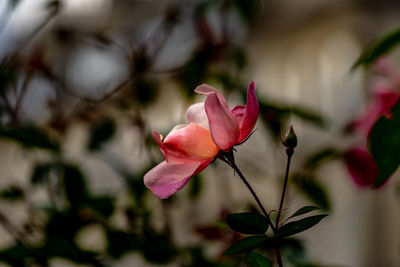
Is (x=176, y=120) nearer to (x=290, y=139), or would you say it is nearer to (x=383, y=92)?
(x=383, y=92)

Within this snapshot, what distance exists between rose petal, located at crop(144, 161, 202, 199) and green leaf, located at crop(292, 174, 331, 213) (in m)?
0.37

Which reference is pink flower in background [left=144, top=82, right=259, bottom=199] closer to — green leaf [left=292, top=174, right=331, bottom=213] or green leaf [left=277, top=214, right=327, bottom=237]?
green leaf [left=277, top=214, right=327, bottom=237]

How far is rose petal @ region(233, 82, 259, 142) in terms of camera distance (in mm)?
244

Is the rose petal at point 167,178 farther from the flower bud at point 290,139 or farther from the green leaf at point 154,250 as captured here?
the green leaf at point 154,250

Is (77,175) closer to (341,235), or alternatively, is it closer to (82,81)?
(341,235)

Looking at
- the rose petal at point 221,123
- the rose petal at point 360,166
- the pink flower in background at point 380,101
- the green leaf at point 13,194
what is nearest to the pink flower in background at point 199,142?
the rose petal at point 221,123

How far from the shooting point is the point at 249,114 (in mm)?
252

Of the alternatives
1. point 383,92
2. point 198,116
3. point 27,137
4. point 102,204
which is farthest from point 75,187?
point 383,92

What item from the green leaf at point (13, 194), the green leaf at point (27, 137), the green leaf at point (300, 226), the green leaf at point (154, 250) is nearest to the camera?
the green leaf at point (300, 226)

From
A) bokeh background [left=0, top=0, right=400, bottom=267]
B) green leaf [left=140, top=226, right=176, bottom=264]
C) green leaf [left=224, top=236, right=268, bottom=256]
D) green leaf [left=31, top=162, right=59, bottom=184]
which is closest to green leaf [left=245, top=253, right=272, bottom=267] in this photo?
green leaf [left=224, top=236, right=268, bottom=256]

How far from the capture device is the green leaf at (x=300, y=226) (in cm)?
22

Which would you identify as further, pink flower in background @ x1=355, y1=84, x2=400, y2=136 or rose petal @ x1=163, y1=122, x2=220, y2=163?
pink flower in background @ x1=355, y1=84, x2=400, y2=136

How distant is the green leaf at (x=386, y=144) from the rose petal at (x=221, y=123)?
0.11 metres

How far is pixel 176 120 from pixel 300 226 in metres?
0.73
